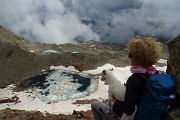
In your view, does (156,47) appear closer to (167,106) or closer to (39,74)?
(167,106)

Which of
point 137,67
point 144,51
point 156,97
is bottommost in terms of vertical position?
point 156,97

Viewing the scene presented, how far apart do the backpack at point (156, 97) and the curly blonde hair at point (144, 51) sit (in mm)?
306

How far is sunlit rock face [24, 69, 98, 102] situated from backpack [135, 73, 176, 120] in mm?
29256

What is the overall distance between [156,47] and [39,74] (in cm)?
3831

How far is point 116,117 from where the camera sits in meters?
7.95

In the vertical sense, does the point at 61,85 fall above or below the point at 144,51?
below

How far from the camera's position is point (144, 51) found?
718 cm

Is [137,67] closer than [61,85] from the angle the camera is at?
Yes

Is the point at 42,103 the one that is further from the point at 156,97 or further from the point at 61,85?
the point at 156,97

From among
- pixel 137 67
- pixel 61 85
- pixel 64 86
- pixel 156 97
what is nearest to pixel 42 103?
pixel 64 86

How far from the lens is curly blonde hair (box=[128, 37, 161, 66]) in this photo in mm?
7188

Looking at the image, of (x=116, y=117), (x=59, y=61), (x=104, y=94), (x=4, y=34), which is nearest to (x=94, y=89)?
(x=104, y=94)

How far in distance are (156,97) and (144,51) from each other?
3.07 ft

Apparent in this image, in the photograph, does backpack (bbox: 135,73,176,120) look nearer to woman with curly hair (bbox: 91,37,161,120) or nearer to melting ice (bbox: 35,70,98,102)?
woman with curly hair (bbox: 91,37,161,120)
